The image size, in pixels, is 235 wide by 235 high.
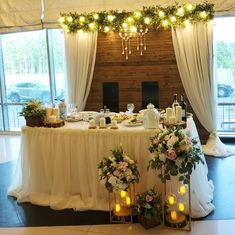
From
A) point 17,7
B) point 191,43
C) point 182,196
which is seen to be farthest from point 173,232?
point 17,7

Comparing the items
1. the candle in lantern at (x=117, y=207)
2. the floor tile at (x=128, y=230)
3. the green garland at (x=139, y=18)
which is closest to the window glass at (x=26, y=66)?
the green garland at (x=139, y=18)

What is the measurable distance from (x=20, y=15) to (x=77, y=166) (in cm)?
423

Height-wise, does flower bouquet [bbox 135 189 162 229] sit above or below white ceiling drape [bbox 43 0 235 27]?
below

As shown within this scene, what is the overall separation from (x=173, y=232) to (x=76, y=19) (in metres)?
4.25

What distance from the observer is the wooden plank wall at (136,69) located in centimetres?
582

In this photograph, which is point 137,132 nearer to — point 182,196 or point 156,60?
point 182,196

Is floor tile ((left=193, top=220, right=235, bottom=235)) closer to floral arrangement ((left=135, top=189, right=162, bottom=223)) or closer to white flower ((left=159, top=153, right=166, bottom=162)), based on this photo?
floral arrangement ((left=135, top=189, right=162, bottom=223))

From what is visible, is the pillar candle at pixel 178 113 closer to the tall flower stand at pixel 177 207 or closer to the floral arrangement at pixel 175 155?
the floral arrangement at pixel 175 155

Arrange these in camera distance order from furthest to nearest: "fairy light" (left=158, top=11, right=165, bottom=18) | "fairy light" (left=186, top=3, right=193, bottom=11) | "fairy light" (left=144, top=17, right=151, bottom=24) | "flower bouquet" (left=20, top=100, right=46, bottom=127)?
"fairy light" (left=144, top=17, right=151, bottom=24)
"fairy light" (left=158, top=11, right=165, bottom=18)
"fairy light" (left=186, top=3, right=193, bottom=11)
"flower bouquet" (left=20, top=100, right=46, bottom=127)

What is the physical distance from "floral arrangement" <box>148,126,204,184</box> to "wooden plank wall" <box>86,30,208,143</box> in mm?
3050

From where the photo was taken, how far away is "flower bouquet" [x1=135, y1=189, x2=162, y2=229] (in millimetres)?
3047

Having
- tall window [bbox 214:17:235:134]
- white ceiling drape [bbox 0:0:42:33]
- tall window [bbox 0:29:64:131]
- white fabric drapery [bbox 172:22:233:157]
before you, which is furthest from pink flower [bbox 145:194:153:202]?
white ceiling drape [bbox 0:0:42:33]

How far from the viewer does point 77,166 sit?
362 centimetres

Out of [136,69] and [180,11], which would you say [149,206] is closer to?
[136,69]
